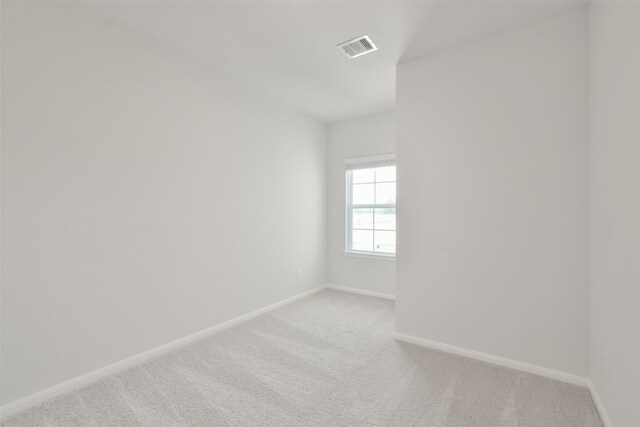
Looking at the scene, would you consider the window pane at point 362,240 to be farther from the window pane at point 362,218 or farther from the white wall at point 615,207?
the white wall at point 615,207

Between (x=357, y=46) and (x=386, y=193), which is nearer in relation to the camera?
(x=357, y=46)

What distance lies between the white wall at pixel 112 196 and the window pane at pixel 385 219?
68.7 inches

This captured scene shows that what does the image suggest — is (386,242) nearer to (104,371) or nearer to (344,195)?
(344,195)

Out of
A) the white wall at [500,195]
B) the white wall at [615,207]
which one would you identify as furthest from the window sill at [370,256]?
the white wall at [615,207]

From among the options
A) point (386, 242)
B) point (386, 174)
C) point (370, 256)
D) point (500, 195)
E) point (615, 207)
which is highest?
point (386, 174)

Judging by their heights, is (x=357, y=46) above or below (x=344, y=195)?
above

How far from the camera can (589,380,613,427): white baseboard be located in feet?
5.30

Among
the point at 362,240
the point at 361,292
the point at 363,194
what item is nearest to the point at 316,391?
the point at 361,292

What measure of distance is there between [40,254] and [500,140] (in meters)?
3.40

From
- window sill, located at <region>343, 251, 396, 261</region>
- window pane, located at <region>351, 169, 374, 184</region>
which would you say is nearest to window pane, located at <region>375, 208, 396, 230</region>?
window sill, located at <region>343, 251, 396, 261</region>

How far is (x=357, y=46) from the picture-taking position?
98.6 inches

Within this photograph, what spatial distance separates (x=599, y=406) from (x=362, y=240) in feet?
9.66

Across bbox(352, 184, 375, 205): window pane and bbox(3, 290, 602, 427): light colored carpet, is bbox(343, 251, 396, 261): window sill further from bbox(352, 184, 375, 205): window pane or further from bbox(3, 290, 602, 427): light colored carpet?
bbox(3, 290, 602, 427): light colored carpet

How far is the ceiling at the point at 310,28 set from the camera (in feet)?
6.68
